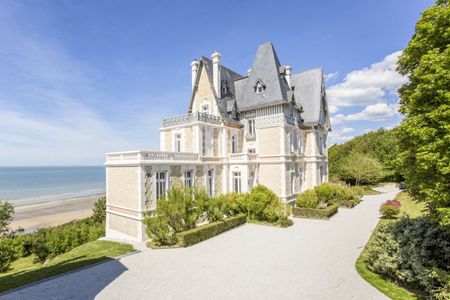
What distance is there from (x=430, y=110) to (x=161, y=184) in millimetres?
14196

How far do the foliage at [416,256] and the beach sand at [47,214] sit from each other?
35870 millimetres

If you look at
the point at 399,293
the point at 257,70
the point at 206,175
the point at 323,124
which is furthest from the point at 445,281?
the point at 323,124

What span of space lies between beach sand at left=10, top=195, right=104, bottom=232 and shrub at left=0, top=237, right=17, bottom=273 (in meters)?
14.8

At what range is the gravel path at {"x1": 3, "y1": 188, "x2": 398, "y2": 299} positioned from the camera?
7.92m

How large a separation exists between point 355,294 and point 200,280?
17.2ft

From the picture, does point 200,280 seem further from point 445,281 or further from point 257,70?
point 257,70

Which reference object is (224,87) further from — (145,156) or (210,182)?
(145,156)

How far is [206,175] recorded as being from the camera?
65.6 ft

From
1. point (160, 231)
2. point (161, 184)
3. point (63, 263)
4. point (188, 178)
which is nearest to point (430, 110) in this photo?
point (160, 231)

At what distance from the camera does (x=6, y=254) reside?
15.6 m

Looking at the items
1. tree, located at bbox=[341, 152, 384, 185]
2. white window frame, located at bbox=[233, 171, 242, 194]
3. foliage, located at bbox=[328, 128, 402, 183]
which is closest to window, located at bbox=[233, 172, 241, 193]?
white window frame, located at bbox=[233, 171, 242, 194]

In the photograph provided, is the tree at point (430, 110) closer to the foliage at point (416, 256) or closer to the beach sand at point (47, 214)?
the foliage at point (416, 256)

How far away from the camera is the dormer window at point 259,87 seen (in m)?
23.1

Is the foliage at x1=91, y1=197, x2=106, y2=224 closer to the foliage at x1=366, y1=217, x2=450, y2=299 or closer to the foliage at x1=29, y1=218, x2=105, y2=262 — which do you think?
the foliage at x1=29, y1=218, x2=105, y2=262
